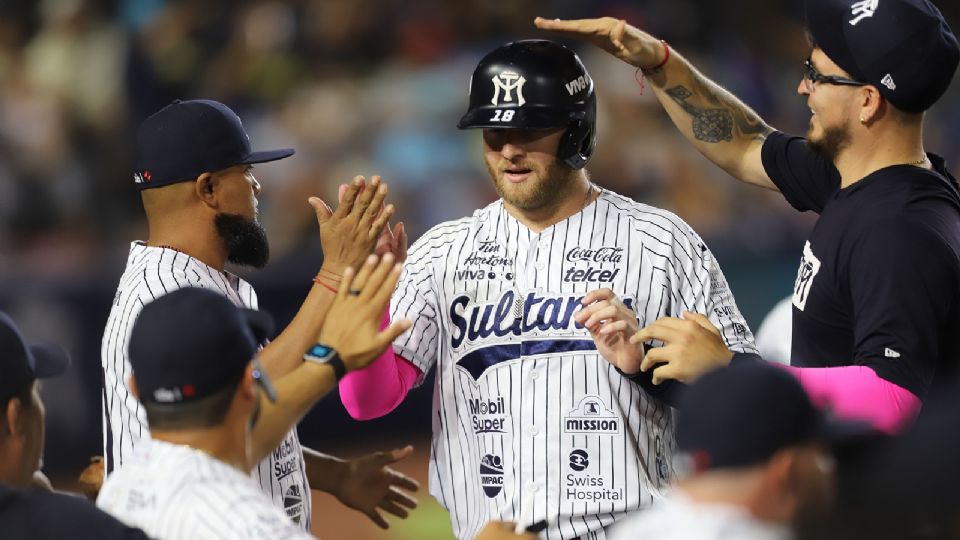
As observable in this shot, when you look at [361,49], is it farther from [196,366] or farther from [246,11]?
[196,366]

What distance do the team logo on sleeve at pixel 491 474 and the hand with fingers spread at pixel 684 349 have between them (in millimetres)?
797

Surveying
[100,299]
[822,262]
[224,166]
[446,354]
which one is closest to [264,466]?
[446,354]

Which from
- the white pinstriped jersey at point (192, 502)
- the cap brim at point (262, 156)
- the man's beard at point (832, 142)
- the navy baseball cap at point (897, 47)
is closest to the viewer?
the white pinstriped jersey at point (192, 502)

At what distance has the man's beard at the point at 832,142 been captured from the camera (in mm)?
5152

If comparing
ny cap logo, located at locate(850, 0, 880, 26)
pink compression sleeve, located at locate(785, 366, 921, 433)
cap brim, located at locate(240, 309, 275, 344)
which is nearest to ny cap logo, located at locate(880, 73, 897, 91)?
ny cap logo, located at locate(850, 0, 880, 26)

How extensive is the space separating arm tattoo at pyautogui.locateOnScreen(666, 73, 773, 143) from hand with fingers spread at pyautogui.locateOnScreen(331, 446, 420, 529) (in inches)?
73.8

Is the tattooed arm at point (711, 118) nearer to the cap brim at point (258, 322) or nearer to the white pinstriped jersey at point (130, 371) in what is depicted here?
the white pinstriped jersey at point (130, 371)

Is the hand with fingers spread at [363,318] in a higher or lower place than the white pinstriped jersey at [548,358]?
higher

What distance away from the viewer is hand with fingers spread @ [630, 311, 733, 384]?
15.0ft

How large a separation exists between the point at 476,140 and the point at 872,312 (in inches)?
324

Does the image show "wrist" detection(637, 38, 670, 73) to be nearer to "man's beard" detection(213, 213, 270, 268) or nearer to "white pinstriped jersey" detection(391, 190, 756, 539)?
"white pinstriped jersey" detection(391, 190, 756, 539)

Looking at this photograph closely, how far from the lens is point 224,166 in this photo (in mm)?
5441

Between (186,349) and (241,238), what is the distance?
1781 millimetres

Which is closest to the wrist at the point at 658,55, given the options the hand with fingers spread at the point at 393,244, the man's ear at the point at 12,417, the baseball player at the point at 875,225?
the baseball player at the point at 875,225
